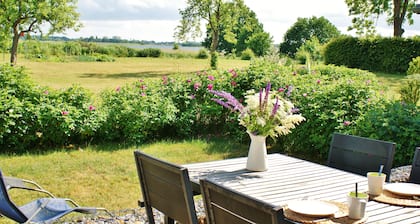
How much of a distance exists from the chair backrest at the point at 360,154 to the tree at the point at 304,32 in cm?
3304

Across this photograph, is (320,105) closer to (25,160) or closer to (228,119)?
(228,119)

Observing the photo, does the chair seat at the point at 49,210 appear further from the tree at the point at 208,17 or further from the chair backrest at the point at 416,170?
the tree at the point at 208,17

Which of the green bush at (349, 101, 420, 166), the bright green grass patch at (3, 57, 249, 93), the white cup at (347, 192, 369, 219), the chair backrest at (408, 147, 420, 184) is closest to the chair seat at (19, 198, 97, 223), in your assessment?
the white cup at (347, 192, 369, 219)

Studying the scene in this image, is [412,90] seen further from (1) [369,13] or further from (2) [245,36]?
(2) [245,36]

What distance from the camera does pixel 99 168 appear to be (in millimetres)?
5363

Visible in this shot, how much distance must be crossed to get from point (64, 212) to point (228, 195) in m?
1.58

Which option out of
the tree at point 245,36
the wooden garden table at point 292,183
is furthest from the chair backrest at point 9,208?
the tree at point 245,36

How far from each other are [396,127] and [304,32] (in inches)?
1408

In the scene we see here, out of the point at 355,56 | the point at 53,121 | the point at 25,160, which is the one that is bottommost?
the point at 25,160

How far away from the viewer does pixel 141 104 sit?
6426mm

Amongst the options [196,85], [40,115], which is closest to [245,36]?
[196,85]

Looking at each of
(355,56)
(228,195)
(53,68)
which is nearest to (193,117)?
(228,195)

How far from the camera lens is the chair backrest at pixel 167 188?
2135 mm

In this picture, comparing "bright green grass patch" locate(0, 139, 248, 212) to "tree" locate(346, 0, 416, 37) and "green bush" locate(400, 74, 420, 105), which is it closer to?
"green bush" locate(400, 74, 420, 105)
